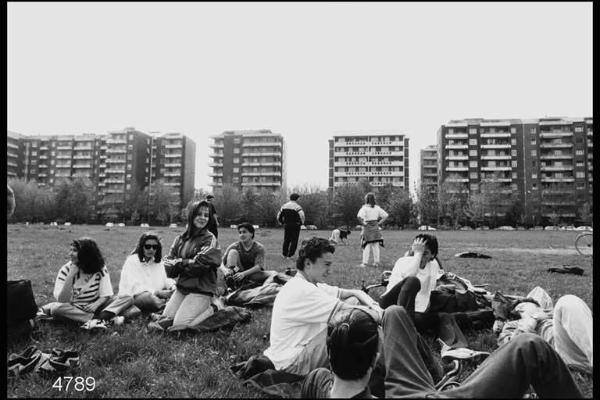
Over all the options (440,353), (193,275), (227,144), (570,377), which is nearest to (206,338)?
(193,275)

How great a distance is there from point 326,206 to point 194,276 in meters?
66.9

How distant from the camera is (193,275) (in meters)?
6.08

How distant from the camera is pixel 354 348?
9.43 ft

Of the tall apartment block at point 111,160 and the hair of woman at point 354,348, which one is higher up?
the tall apartment block at point 111,160

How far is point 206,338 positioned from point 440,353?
9.72 feet

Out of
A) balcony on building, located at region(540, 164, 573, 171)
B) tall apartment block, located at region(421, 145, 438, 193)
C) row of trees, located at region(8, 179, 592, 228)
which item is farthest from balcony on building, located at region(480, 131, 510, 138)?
row of trees, located at region(8, 179, 592, 228)

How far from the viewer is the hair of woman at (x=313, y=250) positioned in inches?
160

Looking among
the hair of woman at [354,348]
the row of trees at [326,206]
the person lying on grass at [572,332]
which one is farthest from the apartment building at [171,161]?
the hair of woman at [354,348]

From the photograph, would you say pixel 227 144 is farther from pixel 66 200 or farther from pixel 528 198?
pixel 528 198

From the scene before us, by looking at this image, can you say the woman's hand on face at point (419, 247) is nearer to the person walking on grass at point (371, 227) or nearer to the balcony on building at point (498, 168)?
the person walking on grass at point (371, 227)

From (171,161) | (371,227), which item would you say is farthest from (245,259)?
(171,161)

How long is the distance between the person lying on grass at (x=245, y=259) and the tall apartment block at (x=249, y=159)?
330ft

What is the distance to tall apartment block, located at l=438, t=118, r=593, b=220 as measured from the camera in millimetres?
94125

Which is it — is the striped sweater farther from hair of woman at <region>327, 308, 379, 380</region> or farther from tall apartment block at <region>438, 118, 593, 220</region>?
tall apartment block at <region>438, 118, 593, 220</region>
